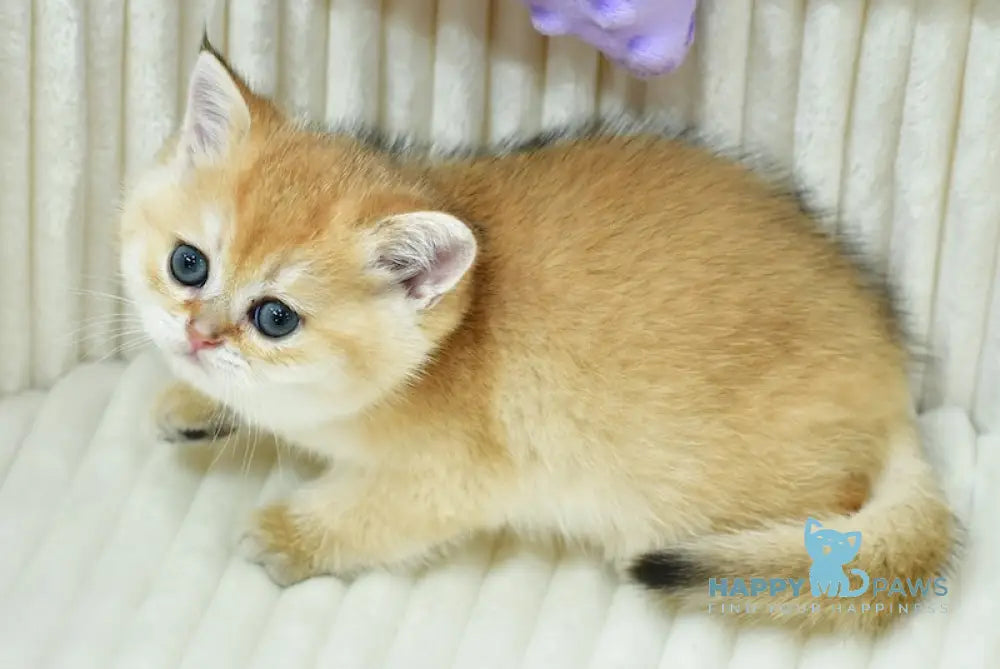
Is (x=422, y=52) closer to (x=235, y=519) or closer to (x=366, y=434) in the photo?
(x=366, y=434)

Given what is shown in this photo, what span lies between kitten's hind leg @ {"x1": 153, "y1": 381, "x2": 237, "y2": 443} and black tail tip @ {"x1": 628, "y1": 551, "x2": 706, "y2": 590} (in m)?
0.55

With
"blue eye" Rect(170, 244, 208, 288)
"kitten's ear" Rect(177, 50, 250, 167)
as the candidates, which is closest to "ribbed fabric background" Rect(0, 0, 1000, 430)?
"kitten's ear" Rect(177, 50, 250, 167)

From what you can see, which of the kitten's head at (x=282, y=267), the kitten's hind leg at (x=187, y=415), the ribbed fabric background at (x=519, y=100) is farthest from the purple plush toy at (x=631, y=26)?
the kitten's hind leg at (x=187, y=415)

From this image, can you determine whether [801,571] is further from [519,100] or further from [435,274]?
[519,100]

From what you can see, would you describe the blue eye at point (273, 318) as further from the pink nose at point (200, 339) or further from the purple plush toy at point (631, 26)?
the purple plush toy at point (631, 26)

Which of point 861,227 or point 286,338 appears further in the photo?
point 861,227

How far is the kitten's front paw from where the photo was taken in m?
1.41

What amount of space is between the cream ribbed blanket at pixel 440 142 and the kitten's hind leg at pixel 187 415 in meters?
0.04

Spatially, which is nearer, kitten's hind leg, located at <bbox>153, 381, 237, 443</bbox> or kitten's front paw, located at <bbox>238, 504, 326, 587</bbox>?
kitten's front paw, located at <bbox>238, 504, 326, 587</bbox>

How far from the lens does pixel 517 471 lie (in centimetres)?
141

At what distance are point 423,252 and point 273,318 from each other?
0.53 ft

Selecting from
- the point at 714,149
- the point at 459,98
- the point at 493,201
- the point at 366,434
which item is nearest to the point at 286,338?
the point at 366,434

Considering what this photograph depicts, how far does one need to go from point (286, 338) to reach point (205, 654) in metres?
0.35

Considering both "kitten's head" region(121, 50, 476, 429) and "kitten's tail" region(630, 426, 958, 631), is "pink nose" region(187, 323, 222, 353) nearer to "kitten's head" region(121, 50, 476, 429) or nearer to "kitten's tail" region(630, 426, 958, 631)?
"kitten's head" region(121, 50, 476, 429)
